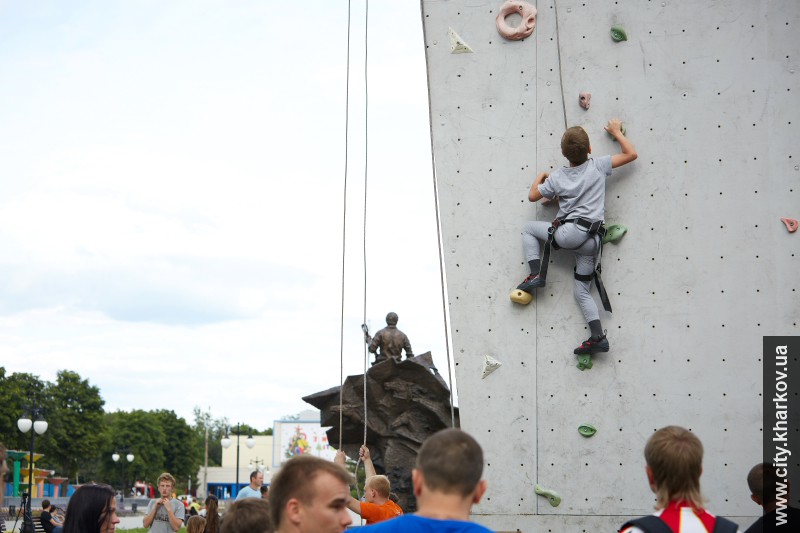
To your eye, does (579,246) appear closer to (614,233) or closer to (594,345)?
(614,233)

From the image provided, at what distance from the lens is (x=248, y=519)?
2977 millimetres

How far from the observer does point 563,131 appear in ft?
24.1

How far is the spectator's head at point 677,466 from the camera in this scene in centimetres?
296

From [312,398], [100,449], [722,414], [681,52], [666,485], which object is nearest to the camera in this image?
[666,485]

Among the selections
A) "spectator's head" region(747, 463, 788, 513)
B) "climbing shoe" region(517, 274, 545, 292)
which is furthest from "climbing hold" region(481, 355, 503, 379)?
"spectator's head" region(747, 463, 788, 513)

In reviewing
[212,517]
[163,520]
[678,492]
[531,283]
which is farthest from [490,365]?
[678,492]

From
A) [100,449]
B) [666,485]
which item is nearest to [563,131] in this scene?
[666,485]

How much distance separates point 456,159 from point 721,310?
2398 mm

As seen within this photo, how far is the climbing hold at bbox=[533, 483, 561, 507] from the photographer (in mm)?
6938

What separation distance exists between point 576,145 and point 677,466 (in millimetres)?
4305

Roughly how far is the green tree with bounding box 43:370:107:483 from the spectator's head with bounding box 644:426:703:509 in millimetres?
64175

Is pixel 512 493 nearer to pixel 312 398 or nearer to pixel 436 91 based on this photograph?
pixel 436 91

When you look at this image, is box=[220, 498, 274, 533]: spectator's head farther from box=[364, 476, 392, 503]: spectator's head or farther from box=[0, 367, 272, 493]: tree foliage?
box=[0, 367, 272, 493]: tree foliage

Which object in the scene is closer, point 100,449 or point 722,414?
point 722,414
